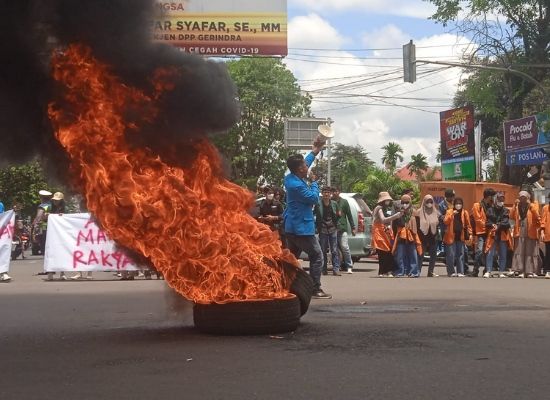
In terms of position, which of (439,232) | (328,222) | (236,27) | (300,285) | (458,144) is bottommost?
(300,285)

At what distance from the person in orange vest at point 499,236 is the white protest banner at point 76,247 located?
7.52 meters

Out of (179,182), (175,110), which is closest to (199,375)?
(179,182)

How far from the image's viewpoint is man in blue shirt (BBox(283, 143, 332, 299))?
30.9ft

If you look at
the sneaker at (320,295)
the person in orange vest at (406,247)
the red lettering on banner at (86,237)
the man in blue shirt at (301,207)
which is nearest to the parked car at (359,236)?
the person in orange vest at (406,247)

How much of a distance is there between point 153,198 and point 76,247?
28.8 ft

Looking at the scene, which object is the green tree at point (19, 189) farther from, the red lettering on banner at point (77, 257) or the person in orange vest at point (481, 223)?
the person in orange vest at point (481, 223)

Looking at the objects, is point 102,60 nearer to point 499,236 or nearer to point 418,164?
point 499,236

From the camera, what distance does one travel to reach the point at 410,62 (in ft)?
72.7

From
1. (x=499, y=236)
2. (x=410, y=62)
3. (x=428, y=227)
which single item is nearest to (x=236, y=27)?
(x=410, y=62)

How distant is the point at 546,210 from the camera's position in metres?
15.3

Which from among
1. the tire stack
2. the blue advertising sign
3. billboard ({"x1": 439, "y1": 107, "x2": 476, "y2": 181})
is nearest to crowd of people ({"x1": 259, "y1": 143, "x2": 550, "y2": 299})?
the tire stack

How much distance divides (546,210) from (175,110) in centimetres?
1039

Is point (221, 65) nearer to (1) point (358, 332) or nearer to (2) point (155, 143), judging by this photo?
(2) point (155, 143)

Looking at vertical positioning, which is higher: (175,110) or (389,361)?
(175,110)
